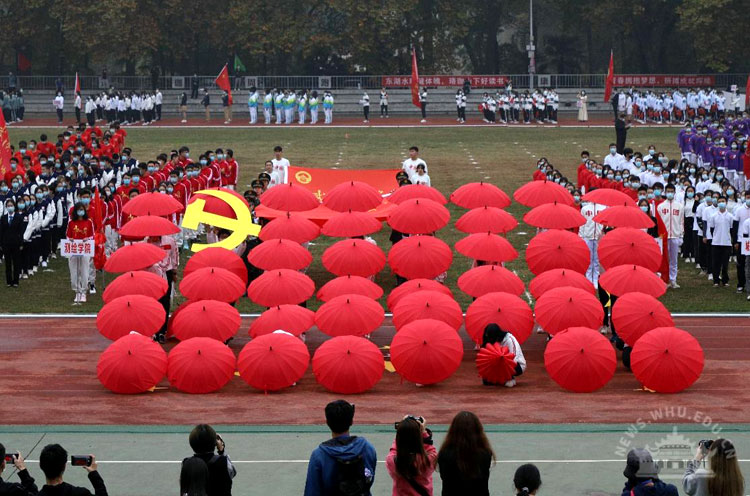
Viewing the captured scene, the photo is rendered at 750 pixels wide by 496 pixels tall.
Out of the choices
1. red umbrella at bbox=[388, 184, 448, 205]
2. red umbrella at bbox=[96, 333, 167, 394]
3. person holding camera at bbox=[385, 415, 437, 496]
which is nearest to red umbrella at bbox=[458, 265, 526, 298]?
red umbrella at bbox=[388, 184, 448, 205]

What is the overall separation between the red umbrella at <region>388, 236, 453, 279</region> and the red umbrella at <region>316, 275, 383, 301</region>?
1.07m

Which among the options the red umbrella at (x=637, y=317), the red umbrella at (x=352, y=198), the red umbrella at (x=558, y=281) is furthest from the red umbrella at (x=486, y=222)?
the red umbrella at (x=637, y=317)

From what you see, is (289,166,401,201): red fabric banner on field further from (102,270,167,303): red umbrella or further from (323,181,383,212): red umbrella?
(102,270,167,303): red umbrella

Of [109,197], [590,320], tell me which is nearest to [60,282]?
[109,197]

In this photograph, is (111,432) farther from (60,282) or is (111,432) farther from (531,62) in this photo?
(531,62)

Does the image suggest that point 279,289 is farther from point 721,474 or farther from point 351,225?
point 721,474

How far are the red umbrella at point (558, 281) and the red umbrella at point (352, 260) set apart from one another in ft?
7.18

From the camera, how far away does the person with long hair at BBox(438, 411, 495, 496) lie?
783 cm

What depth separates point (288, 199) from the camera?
19125 millimetres

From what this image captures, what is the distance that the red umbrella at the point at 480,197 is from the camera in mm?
19141

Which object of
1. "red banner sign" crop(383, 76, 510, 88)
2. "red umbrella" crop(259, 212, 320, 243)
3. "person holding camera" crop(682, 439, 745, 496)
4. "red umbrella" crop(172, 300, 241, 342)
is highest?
"red banner sign" crop(383, 76, 510, 88)

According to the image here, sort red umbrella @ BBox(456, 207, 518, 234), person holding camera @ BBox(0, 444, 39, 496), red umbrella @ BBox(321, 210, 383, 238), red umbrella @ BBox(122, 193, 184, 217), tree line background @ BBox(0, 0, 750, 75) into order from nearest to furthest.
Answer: person holding camera @ BBox(0, 444, 39, 496) < red umbrella @ BBox(321, 210, 383, 238) < red umbrella @ BBox(456, 207, 518, 234) < red umbrella @ BBox(122, 193, 184, 217) < tree line background @ BBox(0, 0, 750, 75)

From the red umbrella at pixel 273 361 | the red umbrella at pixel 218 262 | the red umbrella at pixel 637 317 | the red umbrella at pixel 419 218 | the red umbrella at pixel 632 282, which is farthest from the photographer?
the red umbrella at pixel 419 218

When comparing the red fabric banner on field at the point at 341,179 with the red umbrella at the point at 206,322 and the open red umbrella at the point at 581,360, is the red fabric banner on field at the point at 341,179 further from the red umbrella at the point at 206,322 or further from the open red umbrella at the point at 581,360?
the open red umbrella at the point at 581,360
